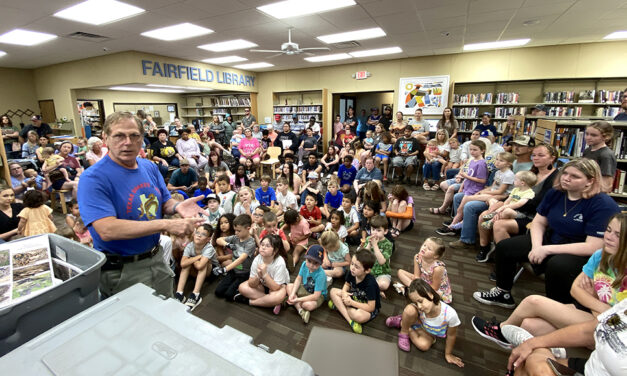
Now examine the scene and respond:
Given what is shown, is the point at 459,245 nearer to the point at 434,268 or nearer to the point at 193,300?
the point at 434,268

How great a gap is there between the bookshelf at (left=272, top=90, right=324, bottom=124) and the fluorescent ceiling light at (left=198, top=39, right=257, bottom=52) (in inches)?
146

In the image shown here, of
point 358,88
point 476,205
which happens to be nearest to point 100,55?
point 358,88

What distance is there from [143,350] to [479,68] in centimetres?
883

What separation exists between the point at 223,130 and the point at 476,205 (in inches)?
311

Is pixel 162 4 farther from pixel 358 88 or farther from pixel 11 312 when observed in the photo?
pixel 358 88

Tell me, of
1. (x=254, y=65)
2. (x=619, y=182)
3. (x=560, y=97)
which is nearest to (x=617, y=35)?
(x=560, y=97)

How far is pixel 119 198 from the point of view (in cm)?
118

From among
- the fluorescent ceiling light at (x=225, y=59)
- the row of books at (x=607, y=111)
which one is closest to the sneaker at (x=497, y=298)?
the row of books at (x=607, y=111)

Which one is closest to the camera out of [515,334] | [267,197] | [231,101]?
[515,334]

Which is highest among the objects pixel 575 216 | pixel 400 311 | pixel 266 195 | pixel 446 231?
pixel 575 216

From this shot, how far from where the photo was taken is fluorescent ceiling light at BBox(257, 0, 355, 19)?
12.8 feet

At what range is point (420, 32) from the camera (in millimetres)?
5406

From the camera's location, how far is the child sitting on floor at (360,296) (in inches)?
82.2

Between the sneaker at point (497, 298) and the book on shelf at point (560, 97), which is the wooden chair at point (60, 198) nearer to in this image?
the sneaker at point (497, 298)
